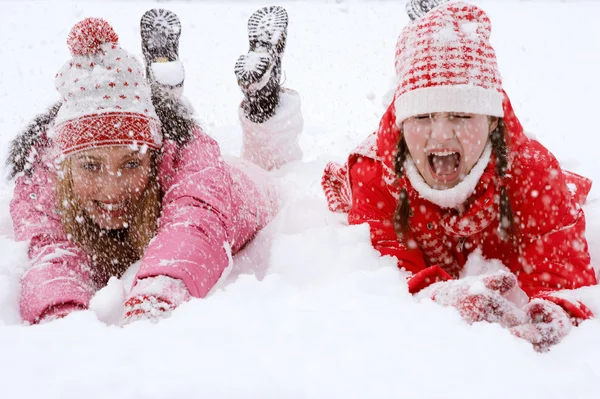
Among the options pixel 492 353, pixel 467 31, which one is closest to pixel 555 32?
pixel 467 31

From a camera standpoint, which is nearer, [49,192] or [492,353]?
[492,353]

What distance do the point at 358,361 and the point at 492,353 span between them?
0.90 feet

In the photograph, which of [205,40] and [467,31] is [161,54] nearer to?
[467,31]

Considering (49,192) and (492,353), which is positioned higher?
(492,353)

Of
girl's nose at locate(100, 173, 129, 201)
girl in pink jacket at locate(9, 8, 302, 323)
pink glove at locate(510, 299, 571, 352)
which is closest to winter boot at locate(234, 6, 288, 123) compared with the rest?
girl in pink jacket at locate(9, 8, 302, 323)

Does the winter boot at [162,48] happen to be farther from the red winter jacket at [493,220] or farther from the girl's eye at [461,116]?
the girl's eye at [461,116]

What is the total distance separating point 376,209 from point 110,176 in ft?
3.32

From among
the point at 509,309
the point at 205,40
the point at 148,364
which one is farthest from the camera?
the point at 205,40

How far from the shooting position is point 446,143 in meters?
1.72

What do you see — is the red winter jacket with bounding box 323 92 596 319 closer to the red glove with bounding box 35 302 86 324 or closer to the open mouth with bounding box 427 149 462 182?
the open mouth with bounding box 427 149 462 182

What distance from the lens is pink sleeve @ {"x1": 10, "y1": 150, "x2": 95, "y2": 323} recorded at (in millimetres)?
1663

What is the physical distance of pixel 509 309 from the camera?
4.58 ft

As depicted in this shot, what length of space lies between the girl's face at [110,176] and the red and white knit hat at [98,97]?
0.04 metres

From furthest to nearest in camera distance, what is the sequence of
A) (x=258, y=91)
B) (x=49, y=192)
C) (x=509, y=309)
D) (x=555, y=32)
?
(x=555, y=32), (x=258, y=91), (x=49, y=192), (x=509, y=309)
